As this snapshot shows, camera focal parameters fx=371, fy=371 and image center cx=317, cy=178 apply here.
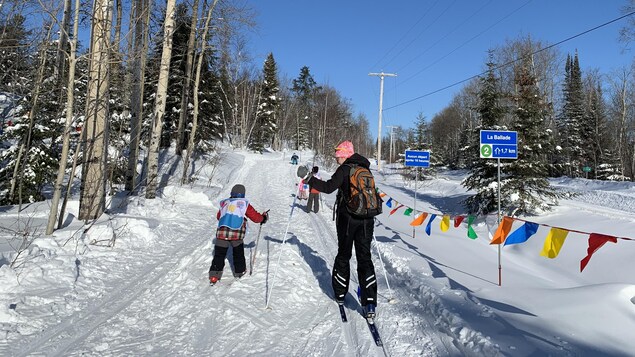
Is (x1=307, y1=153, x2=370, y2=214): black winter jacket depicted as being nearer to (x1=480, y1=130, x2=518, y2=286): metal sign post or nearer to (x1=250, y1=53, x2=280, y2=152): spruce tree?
(x1=480, y1=130, x2=518, y2=286): metal sign post

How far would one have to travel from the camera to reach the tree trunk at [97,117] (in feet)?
24.0

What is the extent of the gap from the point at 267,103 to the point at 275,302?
48978 millimetres

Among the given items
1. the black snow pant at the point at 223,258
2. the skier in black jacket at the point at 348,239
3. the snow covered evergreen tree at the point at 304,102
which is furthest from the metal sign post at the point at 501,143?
the snow covered evergreen tree at the point at 304,102

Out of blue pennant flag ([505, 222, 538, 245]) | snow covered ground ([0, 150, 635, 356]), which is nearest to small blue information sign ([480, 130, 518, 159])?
snow covered ground ([0, 150, 635, 356])

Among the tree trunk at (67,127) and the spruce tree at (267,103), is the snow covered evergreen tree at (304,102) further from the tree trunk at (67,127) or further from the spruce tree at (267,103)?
the tree trunk at (67,127)

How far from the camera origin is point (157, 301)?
482 centimetres

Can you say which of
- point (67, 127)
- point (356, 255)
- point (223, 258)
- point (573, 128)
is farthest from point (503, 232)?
point (573, 128)

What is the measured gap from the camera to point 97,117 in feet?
27.5

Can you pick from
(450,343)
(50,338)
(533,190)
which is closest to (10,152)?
(50,338)

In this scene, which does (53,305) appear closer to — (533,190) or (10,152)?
(10,152)

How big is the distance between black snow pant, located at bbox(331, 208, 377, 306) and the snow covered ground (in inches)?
13.9

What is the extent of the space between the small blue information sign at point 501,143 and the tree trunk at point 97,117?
309 inches

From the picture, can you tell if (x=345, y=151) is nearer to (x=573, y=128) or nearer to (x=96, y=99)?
(x=96, y=99)

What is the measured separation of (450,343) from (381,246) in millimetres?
4880
